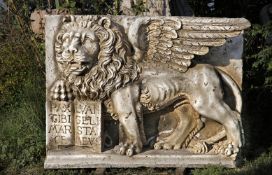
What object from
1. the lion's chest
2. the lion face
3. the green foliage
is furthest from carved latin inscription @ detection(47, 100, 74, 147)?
the green foliage

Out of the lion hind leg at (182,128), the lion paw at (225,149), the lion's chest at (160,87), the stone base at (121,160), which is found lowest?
the stone base at (121,160)

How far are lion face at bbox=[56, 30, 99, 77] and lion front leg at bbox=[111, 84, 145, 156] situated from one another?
385 mm

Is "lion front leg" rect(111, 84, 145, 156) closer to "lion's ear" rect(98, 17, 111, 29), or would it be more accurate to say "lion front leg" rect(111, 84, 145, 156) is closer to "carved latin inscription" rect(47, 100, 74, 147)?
"carved latin inscription" rect(47, 100, 74, 147)

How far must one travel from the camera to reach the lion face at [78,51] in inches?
163

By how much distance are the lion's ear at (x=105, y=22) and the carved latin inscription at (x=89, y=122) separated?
72 centimetres

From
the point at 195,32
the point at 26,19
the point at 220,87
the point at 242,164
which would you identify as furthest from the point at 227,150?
the point at 26,19

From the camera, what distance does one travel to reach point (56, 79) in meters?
4.34

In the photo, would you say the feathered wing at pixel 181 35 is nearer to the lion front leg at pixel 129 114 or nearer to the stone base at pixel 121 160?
the lion front leg at pixel 129 114

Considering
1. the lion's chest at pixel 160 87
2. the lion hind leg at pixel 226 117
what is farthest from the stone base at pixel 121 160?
the lion's chest at pixel 160 87

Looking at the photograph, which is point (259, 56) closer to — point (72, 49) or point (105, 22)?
point (105, 22)

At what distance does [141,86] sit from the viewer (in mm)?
4332

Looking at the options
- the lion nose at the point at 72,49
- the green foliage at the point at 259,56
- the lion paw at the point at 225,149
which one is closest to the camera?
the lion nose at the point at 72,49

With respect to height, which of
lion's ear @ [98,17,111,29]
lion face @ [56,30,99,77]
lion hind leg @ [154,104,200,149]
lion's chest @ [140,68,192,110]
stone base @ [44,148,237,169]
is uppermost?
lion's ear @ [98,17,111,29]

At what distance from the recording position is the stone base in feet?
14.4
